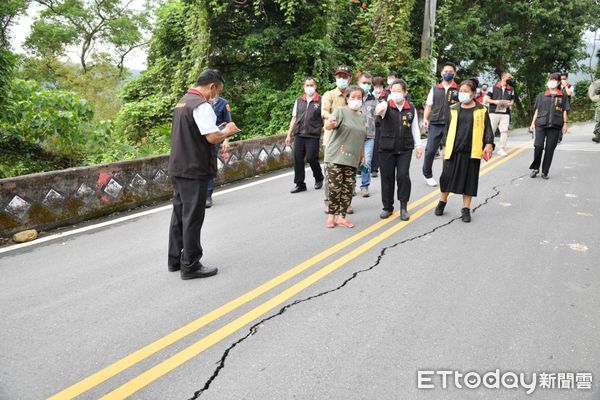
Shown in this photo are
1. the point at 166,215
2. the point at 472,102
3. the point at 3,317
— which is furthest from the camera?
the point at 166,215

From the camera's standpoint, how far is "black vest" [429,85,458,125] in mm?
8586

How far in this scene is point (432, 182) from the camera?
8.47 metres

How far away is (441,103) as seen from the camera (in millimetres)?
8656

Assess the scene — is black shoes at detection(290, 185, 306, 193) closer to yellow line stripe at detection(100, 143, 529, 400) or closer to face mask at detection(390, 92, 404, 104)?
face mask at detection(390, 92, 404, 104)

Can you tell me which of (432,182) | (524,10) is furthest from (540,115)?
(524,10)

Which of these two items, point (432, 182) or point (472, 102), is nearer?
point (472, 102)

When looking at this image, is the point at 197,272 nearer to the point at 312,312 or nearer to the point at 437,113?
the point at 312,312

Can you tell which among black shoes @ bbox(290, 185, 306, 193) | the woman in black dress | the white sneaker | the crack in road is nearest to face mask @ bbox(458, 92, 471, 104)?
the woman in black dress

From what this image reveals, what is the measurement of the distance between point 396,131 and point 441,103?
2.79 m

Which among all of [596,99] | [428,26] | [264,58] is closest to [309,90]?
[264,58]

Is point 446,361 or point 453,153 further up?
point 453,153

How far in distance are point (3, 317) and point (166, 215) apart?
125 inches

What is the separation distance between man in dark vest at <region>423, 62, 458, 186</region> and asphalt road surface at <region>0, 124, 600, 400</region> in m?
2.18

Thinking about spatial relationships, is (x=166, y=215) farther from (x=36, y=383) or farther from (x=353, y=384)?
(x=353, y=384)
